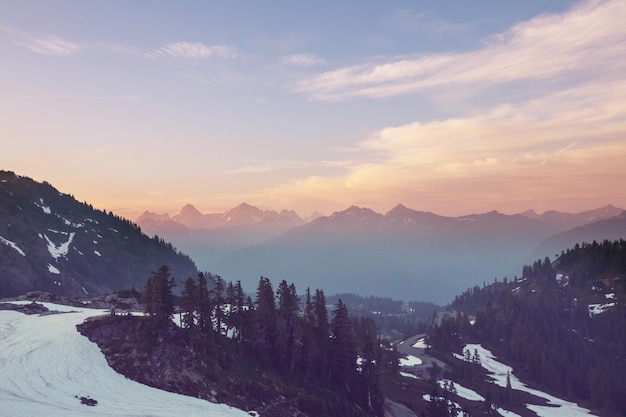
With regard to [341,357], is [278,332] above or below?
above

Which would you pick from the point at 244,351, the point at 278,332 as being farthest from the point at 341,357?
the point at 244,351

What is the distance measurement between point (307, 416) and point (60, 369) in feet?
113

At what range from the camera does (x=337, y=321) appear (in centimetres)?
9550

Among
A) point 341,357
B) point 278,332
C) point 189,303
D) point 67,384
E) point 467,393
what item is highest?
point 189,303

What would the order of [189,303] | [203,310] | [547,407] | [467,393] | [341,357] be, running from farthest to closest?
[547,407], [467,393], [341,357], [203,310], [189,303]

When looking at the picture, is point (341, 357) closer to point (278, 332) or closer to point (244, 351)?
point (278, 332)

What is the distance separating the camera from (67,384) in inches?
2114

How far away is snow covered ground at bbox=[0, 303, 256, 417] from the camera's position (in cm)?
4847

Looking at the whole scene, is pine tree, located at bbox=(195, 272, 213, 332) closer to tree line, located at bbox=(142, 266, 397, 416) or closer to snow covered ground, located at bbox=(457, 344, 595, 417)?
tree line, located at bbox=(142, 266, 397, 416)

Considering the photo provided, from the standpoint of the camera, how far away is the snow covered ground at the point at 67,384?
A: 4847cm

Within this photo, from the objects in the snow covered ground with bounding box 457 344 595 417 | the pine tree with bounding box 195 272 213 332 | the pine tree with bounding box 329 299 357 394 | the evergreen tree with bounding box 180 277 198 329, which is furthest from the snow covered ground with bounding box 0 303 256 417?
the snow covered ground with bounding box 457 344 595 417

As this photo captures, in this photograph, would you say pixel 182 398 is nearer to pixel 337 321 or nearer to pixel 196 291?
pixel 196 291

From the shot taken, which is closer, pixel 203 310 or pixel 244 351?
pixel 203 310

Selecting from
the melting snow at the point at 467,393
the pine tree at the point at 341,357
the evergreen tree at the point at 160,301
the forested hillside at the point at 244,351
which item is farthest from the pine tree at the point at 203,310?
the melting snow at the point at 467,393
